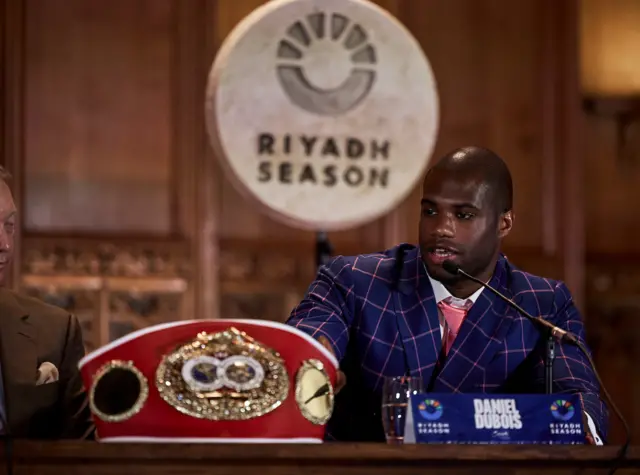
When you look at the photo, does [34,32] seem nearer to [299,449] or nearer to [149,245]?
[149,245]

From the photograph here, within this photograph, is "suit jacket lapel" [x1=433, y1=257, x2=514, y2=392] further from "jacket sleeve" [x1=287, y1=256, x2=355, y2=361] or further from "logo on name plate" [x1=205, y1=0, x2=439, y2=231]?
"logo on name plate" [x1=205, y1=0, x2=439, y2=231]

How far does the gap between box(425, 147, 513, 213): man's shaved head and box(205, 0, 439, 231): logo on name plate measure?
3.63ft

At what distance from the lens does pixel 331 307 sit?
243 cm

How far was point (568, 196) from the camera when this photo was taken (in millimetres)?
4605

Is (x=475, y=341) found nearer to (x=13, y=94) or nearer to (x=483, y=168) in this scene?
(x=483, y=168)

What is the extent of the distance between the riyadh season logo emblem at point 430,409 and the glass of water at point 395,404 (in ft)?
0.70

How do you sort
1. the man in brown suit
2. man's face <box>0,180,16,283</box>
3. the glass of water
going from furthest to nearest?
1. man's face <box>0,180,16,283</box>
2. the man in brown suit
3. the glass of water

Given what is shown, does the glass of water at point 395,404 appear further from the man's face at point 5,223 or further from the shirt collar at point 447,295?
the man's face at point 5,223

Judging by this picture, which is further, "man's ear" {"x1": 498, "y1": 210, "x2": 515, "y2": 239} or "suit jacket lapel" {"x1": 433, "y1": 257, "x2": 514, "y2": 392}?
"man's ear" {"x1": 498, "y1": 210, "x2": 515, "y2": 239}

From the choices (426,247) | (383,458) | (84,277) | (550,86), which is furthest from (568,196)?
(383,458)

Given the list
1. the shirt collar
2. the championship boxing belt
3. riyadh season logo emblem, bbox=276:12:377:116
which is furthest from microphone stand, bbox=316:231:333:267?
the championship boxing belt

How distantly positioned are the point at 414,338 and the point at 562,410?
0.57 meters

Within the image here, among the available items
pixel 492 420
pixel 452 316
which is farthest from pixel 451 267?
pixel 492 420

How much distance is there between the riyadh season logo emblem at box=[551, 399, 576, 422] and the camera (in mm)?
1843
